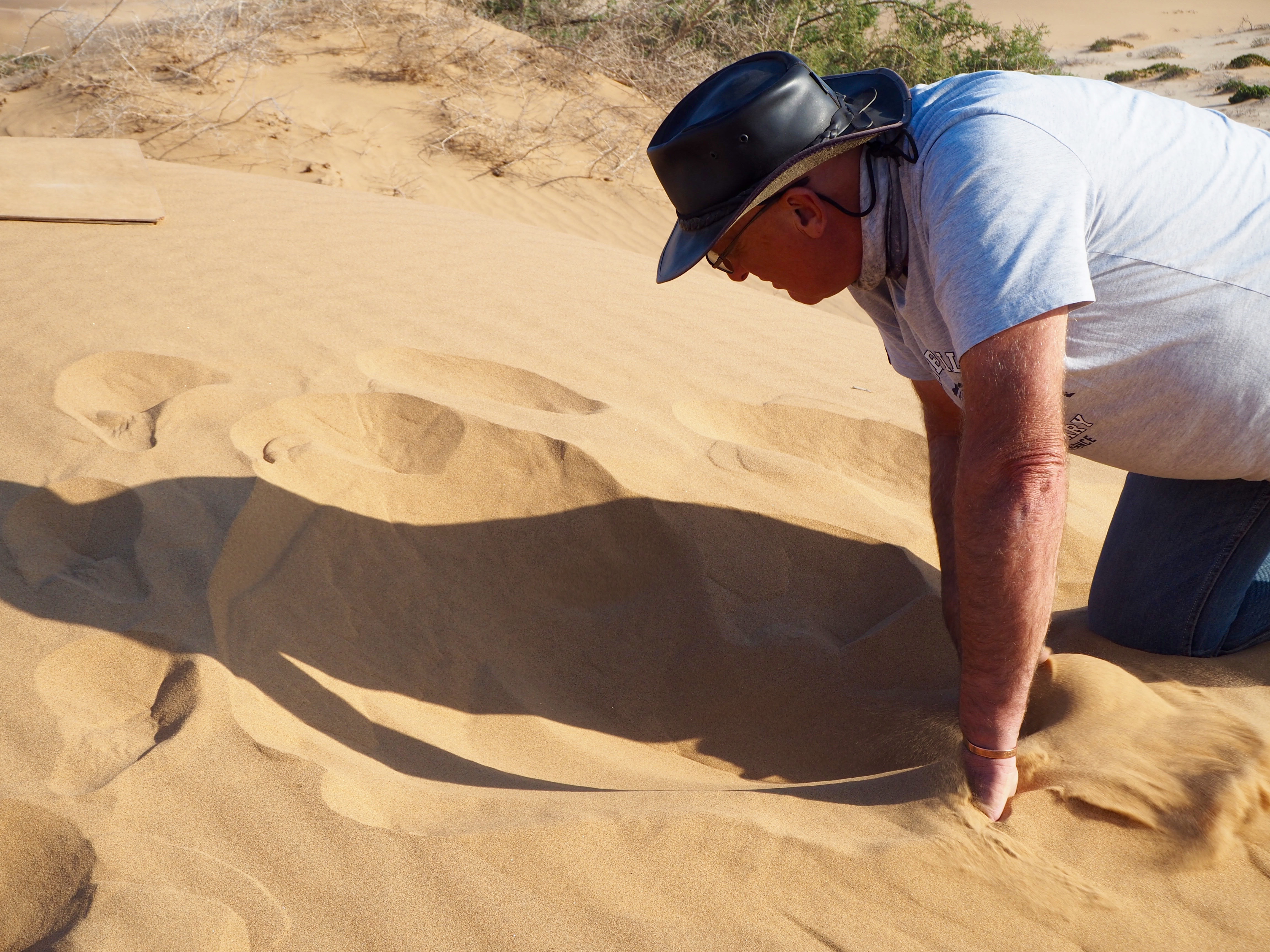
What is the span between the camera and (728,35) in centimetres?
936

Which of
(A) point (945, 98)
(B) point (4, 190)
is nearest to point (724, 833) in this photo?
(A) point (945, 98)

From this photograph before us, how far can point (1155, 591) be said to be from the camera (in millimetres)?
2027

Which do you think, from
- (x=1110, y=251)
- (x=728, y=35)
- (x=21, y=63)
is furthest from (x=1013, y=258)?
(x=728, y=35)

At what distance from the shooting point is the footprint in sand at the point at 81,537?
2012mm

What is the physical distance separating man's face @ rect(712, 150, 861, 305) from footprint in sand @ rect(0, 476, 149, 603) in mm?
1385

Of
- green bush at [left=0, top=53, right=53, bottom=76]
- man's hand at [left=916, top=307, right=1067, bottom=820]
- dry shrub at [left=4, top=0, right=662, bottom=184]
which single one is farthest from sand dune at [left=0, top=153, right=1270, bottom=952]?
green bush at [left=0, top=53, right=53, bottom=76]

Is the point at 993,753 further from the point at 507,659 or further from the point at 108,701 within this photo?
the point at 108,701

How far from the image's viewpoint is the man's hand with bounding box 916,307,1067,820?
4.66 feet

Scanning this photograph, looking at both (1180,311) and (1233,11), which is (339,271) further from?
(1233,11)

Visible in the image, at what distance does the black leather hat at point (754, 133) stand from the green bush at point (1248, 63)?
1536 centimetres

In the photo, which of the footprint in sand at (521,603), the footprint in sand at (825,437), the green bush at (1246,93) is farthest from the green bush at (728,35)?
the footprint in sand at (521,603)

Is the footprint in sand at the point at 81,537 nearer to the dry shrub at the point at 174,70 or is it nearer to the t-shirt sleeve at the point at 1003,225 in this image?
the t-shirt sleeve at the point at 1003,225

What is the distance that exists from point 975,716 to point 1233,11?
26.8 metres

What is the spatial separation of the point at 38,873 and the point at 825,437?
235 cm
